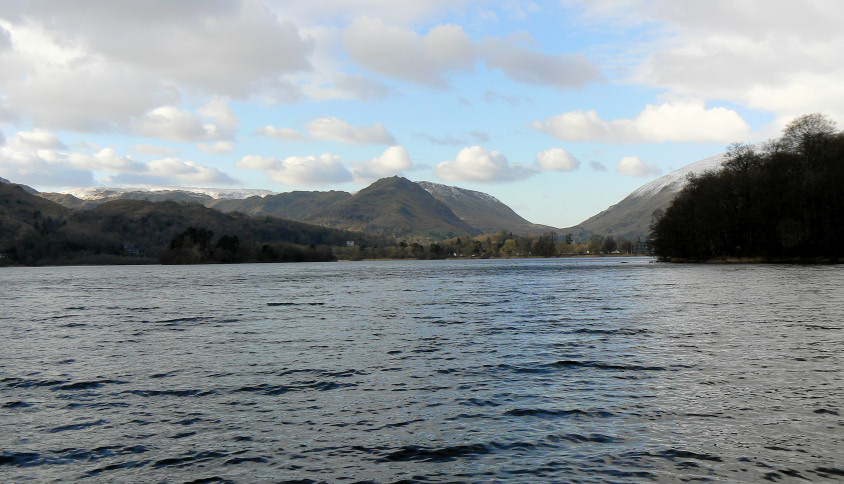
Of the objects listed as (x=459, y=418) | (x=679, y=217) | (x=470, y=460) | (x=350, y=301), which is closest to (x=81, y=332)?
(x=350, y=301)

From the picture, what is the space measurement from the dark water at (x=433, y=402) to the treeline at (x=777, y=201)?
Answer: 9805 centimetres

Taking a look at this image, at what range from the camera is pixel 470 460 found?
13617 mm

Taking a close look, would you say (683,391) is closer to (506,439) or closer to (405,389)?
(506,439)

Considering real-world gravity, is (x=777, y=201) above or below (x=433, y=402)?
above

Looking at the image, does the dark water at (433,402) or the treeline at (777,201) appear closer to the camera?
the dark water at (433,402)

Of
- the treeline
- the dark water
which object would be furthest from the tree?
the dark water

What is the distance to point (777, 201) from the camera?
417 feet

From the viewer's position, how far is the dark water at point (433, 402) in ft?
43.9

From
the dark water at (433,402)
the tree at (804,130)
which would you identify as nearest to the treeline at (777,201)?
the tree at (804,130)

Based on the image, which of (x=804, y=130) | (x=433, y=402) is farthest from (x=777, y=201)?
(x=433, y=402)

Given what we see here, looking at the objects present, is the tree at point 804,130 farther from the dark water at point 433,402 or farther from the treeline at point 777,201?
the dark water at point 433,402

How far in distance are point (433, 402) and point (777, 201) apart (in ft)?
440

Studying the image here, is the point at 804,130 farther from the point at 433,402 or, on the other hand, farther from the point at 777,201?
the point at 433,402

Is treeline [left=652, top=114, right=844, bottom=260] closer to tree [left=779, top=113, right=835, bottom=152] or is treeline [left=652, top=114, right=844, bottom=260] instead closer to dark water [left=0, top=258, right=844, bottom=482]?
tree [left=779, top=113, right=835, bottom=152]
